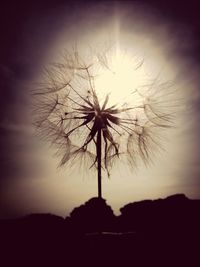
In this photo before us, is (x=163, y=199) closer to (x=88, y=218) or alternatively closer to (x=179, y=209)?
(x=179, y=209)

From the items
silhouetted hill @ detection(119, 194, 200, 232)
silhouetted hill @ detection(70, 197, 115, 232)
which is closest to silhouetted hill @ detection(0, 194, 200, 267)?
silhouetted hill @ detection(119, 194, 200, 232)

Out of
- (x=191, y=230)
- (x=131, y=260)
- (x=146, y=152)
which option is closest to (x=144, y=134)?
(x=146, y=152)

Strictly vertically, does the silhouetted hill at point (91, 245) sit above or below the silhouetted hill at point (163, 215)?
below

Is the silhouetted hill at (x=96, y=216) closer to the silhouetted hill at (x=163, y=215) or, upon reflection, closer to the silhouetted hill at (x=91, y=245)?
the silhouetted hill at (x=163, y=215)

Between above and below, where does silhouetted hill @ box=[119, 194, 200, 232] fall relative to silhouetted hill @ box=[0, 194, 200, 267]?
above

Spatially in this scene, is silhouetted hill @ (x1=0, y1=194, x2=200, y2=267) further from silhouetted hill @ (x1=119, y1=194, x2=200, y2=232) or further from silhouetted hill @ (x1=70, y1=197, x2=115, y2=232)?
silhouetted hill @ (x1=70, y1=197, x2=115, y2=232)

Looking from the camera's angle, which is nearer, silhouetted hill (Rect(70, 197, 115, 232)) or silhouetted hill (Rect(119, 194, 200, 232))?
silhouetted hill (Rect(119, 194, 200, 232))

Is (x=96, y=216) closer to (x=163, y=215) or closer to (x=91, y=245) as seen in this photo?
(x=163, y=215)

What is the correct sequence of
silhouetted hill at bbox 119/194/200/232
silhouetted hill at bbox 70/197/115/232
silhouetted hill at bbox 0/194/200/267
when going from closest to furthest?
silhouetted hill at bbox 0/194/200/267, silhouetted hill at bbox 119/194/200/232, silhouetted hill at bbox 70/197/115/232

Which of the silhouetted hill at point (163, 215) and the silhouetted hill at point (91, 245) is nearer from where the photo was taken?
the silhouetted hill at point (91, 245)


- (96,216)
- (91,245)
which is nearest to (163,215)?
(96,216)

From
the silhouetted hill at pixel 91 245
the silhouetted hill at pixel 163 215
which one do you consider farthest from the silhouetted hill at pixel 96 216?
the silhouetted hill at pixel 91 245
